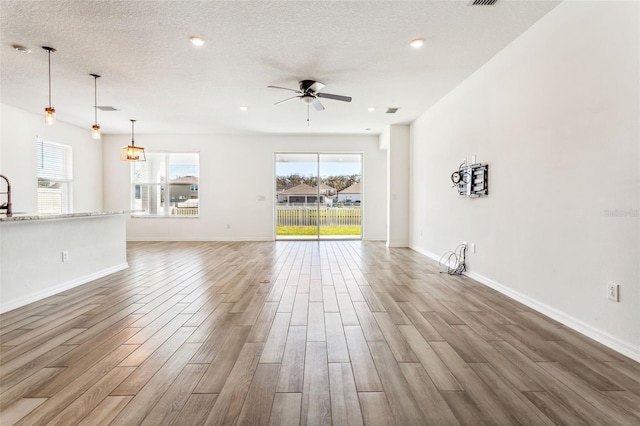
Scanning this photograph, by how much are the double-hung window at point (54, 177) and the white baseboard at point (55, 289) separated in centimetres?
356

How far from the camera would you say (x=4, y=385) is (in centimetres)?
169

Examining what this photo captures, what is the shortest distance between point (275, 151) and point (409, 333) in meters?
6.52

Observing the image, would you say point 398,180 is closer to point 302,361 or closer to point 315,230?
point 315,230

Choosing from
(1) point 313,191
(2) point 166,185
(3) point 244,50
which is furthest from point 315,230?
(3) point 244,50

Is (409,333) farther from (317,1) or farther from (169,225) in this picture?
(169,225)

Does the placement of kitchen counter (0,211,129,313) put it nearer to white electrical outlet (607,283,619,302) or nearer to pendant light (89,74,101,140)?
pendant light (89,74,101,140)

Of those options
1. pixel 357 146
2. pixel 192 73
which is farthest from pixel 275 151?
pixel 192 73

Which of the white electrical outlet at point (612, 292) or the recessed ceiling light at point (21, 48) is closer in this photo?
the white electrical outlet at point (612, 292)

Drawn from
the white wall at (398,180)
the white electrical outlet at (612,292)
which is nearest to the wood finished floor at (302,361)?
the white electrical outlet at (612,292)

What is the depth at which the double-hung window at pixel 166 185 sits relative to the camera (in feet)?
26.7

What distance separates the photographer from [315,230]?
8305mm

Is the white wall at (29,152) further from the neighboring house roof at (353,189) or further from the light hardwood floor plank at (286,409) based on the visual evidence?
the light hardwood floor plank at (286,409)

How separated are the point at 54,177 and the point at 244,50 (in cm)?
603

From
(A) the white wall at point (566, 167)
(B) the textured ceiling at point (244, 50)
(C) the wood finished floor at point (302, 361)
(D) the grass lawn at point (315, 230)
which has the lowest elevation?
(C) the wood finished floor at point (302, 361)
